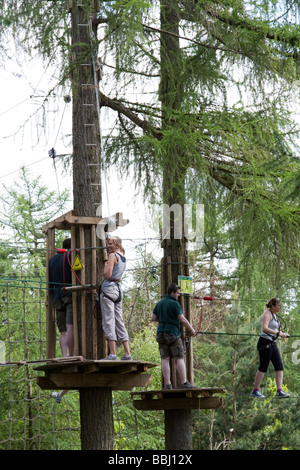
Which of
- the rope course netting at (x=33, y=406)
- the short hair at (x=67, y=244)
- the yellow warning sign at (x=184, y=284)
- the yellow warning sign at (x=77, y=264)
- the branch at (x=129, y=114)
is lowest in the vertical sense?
the rope course netting at (x=33, y=406)

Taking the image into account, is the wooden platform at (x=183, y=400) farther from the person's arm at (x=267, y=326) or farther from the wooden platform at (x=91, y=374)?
the person's arm at (x=267, y=326)

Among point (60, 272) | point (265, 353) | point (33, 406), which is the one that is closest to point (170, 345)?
point (265, 353)

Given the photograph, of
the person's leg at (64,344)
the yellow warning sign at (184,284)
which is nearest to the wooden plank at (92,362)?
the person's leg at (64,344)

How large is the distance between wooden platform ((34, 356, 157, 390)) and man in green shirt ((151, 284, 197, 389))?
1.10 ft

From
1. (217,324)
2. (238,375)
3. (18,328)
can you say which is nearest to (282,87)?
(238,375)

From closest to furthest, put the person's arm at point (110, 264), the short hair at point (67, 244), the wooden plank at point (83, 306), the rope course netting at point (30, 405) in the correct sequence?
the person's arm at point (110, 264) < the wooden plank at point (83, 306) < the short hair at point (67, 244) < the rope course netting at point (30, 405)

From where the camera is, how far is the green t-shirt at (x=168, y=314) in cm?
835

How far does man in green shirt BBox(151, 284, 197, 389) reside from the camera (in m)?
8.36

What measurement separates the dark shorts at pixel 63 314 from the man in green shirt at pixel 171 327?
867 mm

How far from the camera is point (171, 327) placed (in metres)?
8.41

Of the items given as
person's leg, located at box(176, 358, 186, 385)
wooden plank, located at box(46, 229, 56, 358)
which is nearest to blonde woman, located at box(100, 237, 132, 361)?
person's leg, located at box(176, 358, 186, 385)

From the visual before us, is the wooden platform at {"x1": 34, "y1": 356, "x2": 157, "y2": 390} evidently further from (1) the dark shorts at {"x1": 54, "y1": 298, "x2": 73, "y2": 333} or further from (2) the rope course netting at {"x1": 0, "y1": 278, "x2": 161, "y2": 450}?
(2) the rope course netting at {"x1": 0, "y1": 278, "x2": 161, "y2": 450}

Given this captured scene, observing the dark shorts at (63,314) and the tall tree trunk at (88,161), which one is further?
the tall tree trunk at (88,161)

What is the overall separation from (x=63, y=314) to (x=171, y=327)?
3.78 ft
